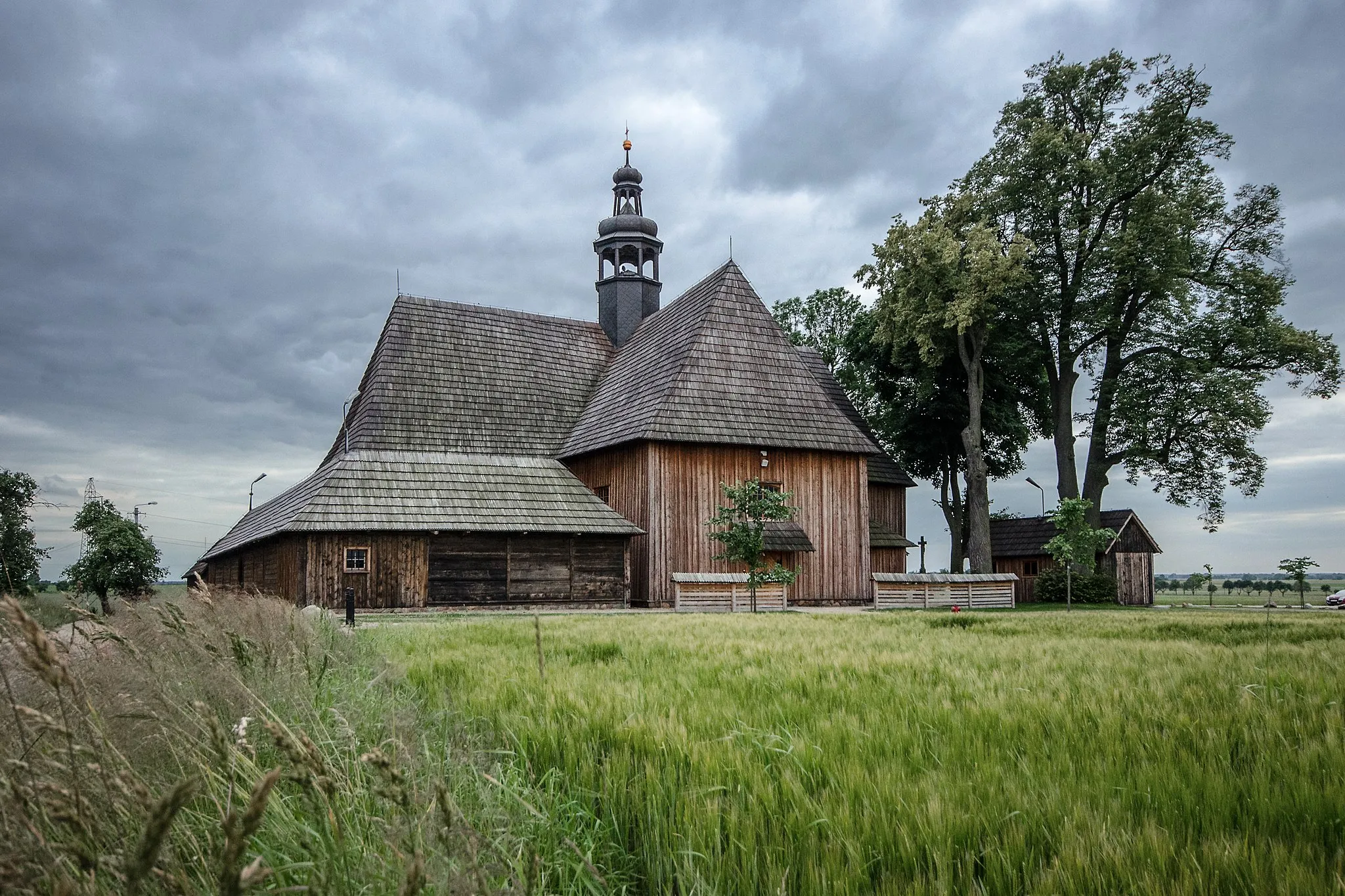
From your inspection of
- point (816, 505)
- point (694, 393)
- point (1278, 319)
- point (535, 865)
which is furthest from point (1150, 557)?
point (535, 865)

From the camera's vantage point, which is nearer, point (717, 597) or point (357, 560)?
point (357, 560)

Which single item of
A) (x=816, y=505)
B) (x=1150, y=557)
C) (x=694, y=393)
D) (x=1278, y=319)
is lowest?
(x=1150, y=557)

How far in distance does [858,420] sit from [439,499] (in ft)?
63.2

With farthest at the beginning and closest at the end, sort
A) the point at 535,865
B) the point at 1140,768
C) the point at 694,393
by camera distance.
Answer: the point at 694,393 < the point at 1140,768 < the point at 535,865

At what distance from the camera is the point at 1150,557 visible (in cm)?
4066

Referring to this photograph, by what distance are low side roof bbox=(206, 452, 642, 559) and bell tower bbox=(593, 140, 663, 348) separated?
11.3 metres

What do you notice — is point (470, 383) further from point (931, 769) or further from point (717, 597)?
point (931, 769)

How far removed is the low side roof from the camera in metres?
24.7

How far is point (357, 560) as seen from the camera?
80.9 feet

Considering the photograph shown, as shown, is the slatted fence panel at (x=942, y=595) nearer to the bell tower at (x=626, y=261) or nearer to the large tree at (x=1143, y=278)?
the large tree at (x=1143, y=278)

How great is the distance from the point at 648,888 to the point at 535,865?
1.15m

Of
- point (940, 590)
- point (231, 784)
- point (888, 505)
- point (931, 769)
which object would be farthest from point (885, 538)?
point (231, 784)

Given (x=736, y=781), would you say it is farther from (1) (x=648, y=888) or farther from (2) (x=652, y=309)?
(2) (x=652, y=309)

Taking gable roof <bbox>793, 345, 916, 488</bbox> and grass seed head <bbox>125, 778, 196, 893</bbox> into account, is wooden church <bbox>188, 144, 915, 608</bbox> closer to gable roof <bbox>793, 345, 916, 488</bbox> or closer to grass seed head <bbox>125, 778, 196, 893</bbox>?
gable roof <bbox>793, 345, 916, 488</bbox>
